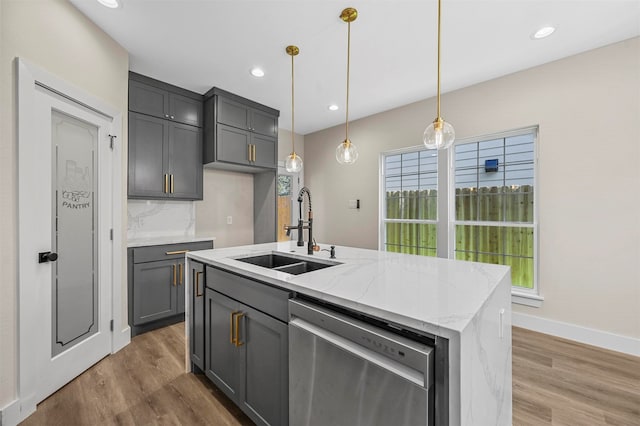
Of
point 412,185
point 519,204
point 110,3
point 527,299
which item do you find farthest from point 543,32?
point 110,3

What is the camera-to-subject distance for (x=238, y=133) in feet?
11.7

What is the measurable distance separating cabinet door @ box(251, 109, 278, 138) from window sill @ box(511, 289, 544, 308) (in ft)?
12.1

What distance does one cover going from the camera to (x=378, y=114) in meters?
4.18

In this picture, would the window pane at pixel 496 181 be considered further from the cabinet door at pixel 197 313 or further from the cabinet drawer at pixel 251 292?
the cabinet door at pixel 197 313

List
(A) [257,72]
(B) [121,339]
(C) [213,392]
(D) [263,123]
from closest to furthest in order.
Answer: (C) [213,392] → (B) [121,339] → (A) [257,72] → (D) [263,123]

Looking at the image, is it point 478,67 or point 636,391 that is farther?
point 478,67

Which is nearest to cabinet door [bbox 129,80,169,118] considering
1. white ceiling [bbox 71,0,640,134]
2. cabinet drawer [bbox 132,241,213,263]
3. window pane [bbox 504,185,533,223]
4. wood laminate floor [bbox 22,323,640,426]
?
white ceiling [bbox 71,0,640,134]

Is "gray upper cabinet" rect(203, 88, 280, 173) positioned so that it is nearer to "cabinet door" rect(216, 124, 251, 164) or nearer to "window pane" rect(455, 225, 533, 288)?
"cabinet door" rect(216, 124, 251, 164)

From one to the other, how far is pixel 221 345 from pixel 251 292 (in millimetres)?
556

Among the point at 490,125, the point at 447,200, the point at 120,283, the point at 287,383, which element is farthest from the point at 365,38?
the point at 120,283

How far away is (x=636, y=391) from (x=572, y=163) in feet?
6.23

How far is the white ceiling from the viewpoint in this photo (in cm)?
201

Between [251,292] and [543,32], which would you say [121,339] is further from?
[543,32]

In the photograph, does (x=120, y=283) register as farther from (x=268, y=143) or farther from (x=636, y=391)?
(x=636, y=391)
